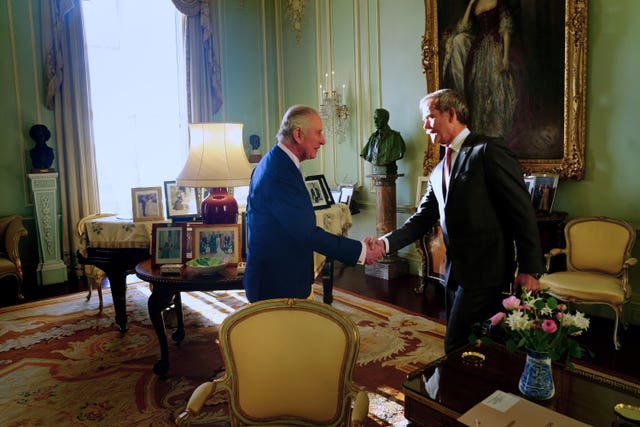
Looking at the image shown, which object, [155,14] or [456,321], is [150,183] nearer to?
[155,14]

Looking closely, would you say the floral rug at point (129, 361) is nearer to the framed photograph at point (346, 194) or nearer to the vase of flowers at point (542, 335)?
the vase of flowers at point (542, 335)

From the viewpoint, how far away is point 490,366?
1.66m

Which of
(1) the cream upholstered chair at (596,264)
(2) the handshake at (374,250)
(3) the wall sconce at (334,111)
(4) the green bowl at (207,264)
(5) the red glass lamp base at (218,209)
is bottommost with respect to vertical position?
(1) the cream upholstered chair at (596,264)

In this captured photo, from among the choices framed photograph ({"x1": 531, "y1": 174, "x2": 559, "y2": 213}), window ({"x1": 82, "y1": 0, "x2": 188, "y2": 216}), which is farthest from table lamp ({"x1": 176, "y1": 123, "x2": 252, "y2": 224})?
window ({"x1": 82, "y1": 0, "x2": 188, "y2": 216})

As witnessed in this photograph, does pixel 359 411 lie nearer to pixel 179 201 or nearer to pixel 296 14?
pixel 179 201

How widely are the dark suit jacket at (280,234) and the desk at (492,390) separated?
63cm

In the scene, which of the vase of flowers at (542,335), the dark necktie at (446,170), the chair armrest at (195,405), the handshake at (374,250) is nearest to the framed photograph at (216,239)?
the handshake at (374,250)

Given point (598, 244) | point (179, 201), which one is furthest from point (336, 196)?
point (598, 244)

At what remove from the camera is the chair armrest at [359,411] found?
1.29 meters

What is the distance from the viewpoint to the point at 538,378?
1.39 meters

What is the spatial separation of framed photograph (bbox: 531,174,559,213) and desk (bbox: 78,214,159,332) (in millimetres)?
3015

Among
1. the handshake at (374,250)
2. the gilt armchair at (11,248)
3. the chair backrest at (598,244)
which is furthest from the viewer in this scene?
the gilt armchair at (11,248)

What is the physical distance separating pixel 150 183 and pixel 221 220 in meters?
3.60

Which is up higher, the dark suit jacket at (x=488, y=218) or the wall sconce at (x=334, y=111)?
the wall sconce at (x=334, y=111)
